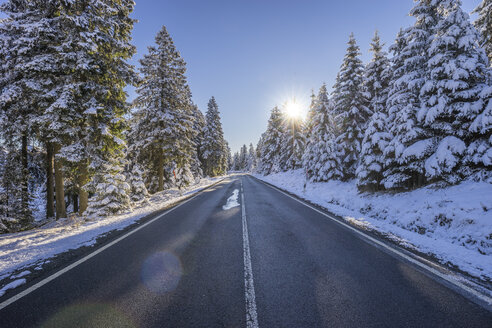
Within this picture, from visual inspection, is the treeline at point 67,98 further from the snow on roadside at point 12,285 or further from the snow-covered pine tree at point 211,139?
the snow-covered pine tree at point 211,139

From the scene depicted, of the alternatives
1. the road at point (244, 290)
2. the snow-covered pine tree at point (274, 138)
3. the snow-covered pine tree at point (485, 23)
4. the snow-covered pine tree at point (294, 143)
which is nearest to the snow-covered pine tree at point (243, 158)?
the snow-covered pine tree at point (274, 138)

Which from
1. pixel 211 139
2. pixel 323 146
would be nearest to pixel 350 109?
pixel 323 146

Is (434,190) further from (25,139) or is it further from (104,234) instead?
(25,139)

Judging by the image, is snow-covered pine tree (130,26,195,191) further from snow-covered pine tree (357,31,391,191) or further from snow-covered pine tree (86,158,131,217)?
snow-covered pine tree (357,31,391,191)

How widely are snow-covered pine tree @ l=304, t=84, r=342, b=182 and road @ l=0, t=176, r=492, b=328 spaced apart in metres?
14.0

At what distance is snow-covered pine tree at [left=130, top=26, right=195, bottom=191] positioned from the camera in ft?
55.3

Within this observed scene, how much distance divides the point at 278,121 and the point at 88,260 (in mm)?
41559

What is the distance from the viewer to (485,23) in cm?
1373

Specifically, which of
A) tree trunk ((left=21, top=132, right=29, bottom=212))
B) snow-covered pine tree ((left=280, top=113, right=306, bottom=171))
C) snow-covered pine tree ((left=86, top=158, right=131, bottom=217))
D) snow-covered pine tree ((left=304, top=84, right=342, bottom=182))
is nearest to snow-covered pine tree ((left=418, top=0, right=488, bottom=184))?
snow-covered pine tree ((left=304, top=84, right=342, bottom=182))

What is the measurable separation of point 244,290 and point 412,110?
11045mm

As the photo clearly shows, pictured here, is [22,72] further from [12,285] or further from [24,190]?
[12,285]

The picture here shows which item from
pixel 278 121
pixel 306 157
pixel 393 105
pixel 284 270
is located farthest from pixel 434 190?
pixel 278 121

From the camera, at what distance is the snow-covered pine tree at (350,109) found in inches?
667

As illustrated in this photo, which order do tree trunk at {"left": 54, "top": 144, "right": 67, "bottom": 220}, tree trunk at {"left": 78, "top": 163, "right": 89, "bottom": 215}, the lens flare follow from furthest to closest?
tree trunk at {"left": 54, "top": 144, "right": 67, "bottom": 220}
tree trunk at {"left": 78, "top": 163, "right": 89, "bottom": 215}
the lens flare
